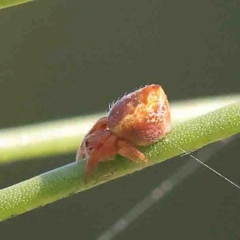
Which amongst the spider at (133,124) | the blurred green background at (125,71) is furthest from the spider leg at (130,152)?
the blurred green background at (125,71)

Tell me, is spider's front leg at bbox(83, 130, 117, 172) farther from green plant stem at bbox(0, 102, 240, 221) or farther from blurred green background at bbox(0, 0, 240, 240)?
blurred green background at bbox(0, 0, 240, 240)

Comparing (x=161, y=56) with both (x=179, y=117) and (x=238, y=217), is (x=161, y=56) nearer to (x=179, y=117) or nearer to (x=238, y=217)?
(x=238, y=217)

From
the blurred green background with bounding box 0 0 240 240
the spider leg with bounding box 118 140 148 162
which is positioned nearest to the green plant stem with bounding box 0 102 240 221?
the spider leg with bounding box 118 140 148 162

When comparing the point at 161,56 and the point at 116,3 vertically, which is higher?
the point at 116,3

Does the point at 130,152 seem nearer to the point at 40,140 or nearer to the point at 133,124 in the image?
the point at 133,124

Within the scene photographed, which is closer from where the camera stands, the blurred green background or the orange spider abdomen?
the orange spider abdomen

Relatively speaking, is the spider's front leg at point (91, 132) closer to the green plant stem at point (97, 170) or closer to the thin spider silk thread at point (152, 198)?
the green plant stem at point (97, 170)

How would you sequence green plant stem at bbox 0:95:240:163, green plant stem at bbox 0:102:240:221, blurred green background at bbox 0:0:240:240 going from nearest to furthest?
green plant stem at bbox 0:102:240:221
green plant stem at bbox 0:95:240:163
blurred green background at bbox 0:0:240:240

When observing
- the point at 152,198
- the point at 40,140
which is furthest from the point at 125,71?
the point at 40,140

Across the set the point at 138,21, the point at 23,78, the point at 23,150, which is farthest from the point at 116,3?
the point at 23,150
